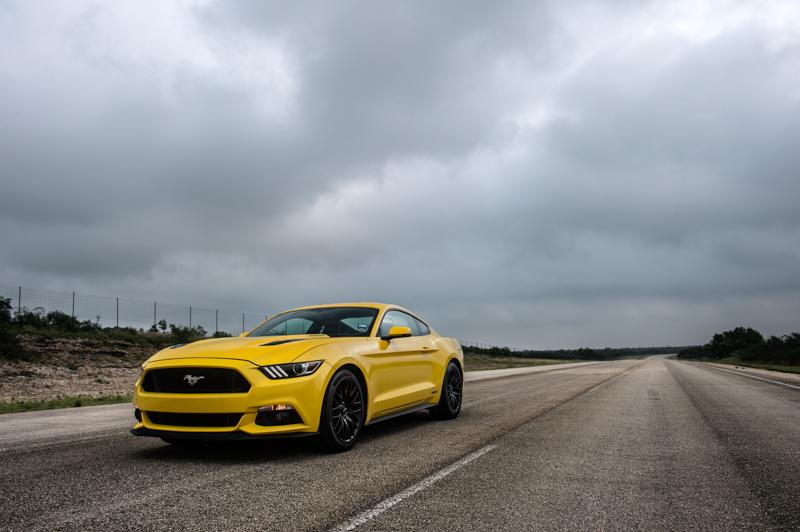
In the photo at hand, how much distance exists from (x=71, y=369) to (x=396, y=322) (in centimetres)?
1885

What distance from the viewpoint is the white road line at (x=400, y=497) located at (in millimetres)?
3559

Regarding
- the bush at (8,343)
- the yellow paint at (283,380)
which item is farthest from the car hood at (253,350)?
the bush at (8,343)

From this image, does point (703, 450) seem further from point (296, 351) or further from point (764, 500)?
point (296, 351)

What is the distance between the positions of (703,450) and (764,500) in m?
2.14

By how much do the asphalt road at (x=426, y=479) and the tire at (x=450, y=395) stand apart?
14.5 inches

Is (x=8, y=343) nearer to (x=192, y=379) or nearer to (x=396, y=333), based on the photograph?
(x=192, y=379)

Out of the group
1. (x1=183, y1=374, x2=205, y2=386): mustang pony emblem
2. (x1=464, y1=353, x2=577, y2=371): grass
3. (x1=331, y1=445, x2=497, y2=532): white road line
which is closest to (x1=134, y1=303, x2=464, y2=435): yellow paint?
(x1=183, y1=374, x2=205, y2=386): mustang pony emblem

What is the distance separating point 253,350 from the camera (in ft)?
18.8

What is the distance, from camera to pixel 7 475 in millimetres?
4965

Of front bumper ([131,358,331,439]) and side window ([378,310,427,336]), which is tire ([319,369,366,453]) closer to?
front bumper ([131,358,331,439])

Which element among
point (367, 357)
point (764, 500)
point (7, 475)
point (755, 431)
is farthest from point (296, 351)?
point (755, 431)

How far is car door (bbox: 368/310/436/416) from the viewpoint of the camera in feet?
22.1

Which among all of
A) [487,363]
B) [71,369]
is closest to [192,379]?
[71,369]

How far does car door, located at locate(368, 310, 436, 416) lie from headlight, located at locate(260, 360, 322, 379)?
1054 mm
